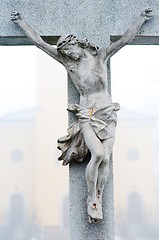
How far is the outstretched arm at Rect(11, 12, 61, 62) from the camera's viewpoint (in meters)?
3.06

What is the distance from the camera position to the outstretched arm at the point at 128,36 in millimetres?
3024

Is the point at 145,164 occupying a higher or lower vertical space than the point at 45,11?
lower

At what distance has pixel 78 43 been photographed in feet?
9.78

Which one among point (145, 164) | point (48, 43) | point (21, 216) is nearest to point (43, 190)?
point (21, 216)

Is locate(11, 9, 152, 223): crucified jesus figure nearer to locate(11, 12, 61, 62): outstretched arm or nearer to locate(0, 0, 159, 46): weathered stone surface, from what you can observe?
locate(11, 12, 61, 62): outstretched arm

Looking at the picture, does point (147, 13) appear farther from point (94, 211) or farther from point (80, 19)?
point (94, 211)

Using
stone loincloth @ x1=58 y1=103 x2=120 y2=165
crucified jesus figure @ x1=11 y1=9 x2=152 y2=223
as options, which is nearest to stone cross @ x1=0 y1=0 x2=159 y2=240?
crucified jesus figure @ x1=11 y1=9 x2=152 y2=223

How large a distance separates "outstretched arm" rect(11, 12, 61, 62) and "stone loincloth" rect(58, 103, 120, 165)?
0.35m

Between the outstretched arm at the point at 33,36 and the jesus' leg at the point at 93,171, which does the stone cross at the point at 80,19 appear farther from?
the jesus' leg at the point at 93,171

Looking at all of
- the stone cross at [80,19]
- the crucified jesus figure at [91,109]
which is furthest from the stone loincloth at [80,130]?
the stone cross at [80,19]

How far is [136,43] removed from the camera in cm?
337

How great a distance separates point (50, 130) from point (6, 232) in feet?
3.85

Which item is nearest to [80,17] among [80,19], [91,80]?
[80,19]

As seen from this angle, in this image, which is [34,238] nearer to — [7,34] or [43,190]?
[43,190]
